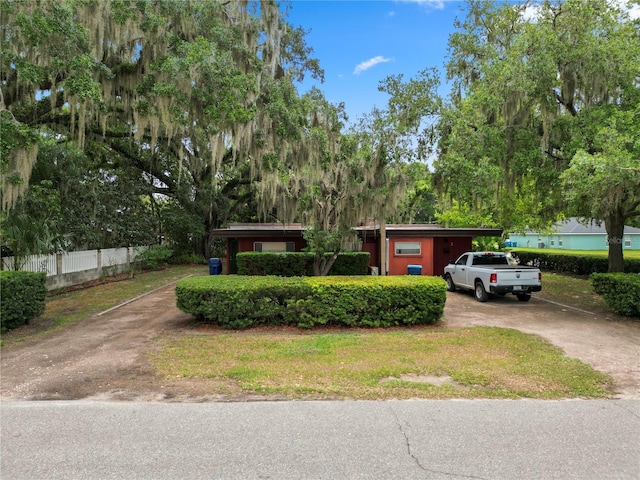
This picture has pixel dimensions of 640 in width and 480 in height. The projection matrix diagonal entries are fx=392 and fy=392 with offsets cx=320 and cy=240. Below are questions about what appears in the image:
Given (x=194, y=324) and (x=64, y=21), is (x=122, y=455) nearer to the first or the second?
(x=194, y=324)

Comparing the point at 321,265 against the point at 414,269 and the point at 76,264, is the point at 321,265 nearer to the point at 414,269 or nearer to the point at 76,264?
the point at 414,269

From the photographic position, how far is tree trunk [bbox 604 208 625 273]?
13.7 metres

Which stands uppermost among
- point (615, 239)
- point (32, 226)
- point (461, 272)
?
point (32, 226)

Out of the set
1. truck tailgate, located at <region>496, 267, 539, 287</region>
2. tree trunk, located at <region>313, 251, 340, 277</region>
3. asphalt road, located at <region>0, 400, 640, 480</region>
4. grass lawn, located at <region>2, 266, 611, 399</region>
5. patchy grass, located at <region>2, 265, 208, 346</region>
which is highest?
tree trunk, located at <region>313, 251, 340, 277</region>

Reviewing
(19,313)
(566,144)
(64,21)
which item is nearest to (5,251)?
(19,313)

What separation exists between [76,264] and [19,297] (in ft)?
29.3

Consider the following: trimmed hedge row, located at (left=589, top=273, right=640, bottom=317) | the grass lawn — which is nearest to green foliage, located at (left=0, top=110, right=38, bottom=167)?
the grass lawn

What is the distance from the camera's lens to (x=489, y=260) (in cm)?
1332

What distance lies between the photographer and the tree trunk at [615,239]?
13.7 m

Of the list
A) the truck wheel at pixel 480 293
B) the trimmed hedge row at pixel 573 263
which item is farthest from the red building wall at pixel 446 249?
the trimmed hedge row at pixel 573 263

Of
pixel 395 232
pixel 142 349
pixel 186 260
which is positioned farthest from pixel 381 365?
pixel 186 260

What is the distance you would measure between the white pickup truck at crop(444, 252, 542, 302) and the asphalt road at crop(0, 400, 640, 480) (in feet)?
24.3

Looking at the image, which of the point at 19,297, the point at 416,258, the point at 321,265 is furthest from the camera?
the point at 416,258

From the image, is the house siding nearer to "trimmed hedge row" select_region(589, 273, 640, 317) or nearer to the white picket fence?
"trimmed hedge row" select_region(589, 273, 640, 317)
